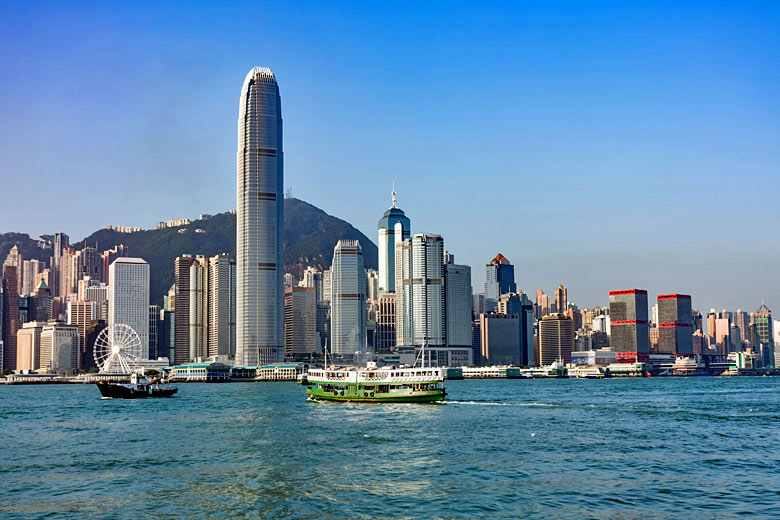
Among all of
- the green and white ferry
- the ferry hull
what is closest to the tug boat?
the green and white ferry

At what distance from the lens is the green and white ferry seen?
115875 mm

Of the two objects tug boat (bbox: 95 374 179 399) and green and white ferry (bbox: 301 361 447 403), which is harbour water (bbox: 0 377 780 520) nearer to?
green and white ferry (bbox: 301 361 447 403)

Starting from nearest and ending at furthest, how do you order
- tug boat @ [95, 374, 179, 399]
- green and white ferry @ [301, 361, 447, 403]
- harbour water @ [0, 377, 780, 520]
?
harbour water @ [0, 377, 780, 520] < green and white ferry @ [301, 361, 447, 403] < tug boat @ [95, 374, 179, 399]

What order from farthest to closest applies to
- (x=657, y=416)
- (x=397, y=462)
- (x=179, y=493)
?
(x=657, y=416), (x=397, y=462), (x=179, y=493)

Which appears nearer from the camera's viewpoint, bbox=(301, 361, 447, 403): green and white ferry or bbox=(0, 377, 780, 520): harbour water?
bbox=(0, 377, 780, 520): harbour water

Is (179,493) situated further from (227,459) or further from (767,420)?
(767,420)

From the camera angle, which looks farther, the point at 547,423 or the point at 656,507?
the point at 547,423

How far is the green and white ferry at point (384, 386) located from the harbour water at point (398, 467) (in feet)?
64.0

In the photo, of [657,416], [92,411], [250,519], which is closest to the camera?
[250,519]

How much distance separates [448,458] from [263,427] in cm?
2996

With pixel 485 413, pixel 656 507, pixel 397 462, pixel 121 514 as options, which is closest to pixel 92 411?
pixel 485 413

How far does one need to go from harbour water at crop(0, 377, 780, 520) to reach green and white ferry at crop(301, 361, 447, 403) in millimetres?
19505

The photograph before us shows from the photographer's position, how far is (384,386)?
388ft

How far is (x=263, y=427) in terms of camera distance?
8588 centimetres
